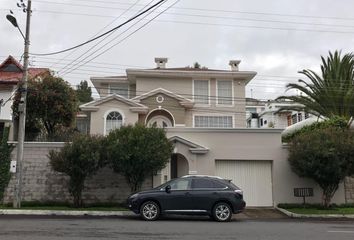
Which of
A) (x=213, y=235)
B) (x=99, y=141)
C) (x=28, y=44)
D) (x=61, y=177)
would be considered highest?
(x=28, y=44)

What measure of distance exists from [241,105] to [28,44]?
57.7 ft

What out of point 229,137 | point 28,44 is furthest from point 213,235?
point 28,44

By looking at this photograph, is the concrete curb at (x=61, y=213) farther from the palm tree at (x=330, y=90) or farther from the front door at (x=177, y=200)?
the palm tree at (x=330, y=90)

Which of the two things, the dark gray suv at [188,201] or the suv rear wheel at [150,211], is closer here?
the suv rear wheel at [150,211]

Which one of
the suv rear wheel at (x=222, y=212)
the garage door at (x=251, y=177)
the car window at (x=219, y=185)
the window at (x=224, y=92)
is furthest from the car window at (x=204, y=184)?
the window at (x=224, y=92)

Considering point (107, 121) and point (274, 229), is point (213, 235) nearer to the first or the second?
point (274, 229)

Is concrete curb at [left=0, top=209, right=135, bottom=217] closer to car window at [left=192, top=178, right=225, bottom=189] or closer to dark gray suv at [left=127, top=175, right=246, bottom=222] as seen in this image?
dark gray suv at [left=127, top=175, right=246, bottom=222]

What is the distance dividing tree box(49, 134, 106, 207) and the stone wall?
1478 millimetres

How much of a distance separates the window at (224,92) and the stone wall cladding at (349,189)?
41.3 feet

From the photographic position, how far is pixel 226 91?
3519 cm

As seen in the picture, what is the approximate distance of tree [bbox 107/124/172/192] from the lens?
68.8ft

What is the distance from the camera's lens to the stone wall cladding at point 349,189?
24000 mm

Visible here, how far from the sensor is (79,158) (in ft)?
68.9

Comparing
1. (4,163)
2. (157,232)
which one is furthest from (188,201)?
(4,163)
